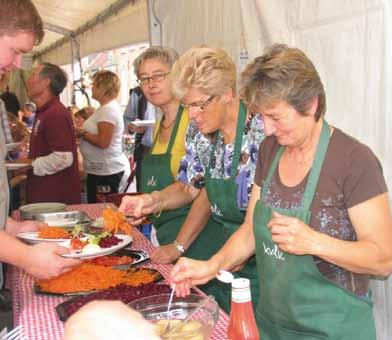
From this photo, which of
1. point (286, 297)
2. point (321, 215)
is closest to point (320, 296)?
point (286, 297)

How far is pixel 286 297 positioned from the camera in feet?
5.62

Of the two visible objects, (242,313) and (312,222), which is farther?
(312,222)

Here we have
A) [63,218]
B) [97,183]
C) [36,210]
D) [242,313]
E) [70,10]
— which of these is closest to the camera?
[242,313]

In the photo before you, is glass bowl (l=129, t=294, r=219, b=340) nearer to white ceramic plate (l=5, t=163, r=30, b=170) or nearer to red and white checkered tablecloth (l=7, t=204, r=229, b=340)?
red and white checkered tablecloth (l=7, t=204, r=229, b=340)

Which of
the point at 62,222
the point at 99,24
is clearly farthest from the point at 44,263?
the point at 99,24

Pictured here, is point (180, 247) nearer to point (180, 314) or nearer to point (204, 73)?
point (204, 73)

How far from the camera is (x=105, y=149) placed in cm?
559

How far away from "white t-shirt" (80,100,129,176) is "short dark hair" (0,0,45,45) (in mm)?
3628

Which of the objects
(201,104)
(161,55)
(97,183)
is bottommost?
(97,183)

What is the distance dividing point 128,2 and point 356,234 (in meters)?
5.51

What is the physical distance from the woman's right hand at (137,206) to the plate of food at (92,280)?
1.42 feet

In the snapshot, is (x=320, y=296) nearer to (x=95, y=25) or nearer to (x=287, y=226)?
(x=287, y=226)

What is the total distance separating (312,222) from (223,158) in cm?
78

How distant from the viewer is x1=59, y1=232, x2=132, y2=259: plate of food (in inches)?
85.9
